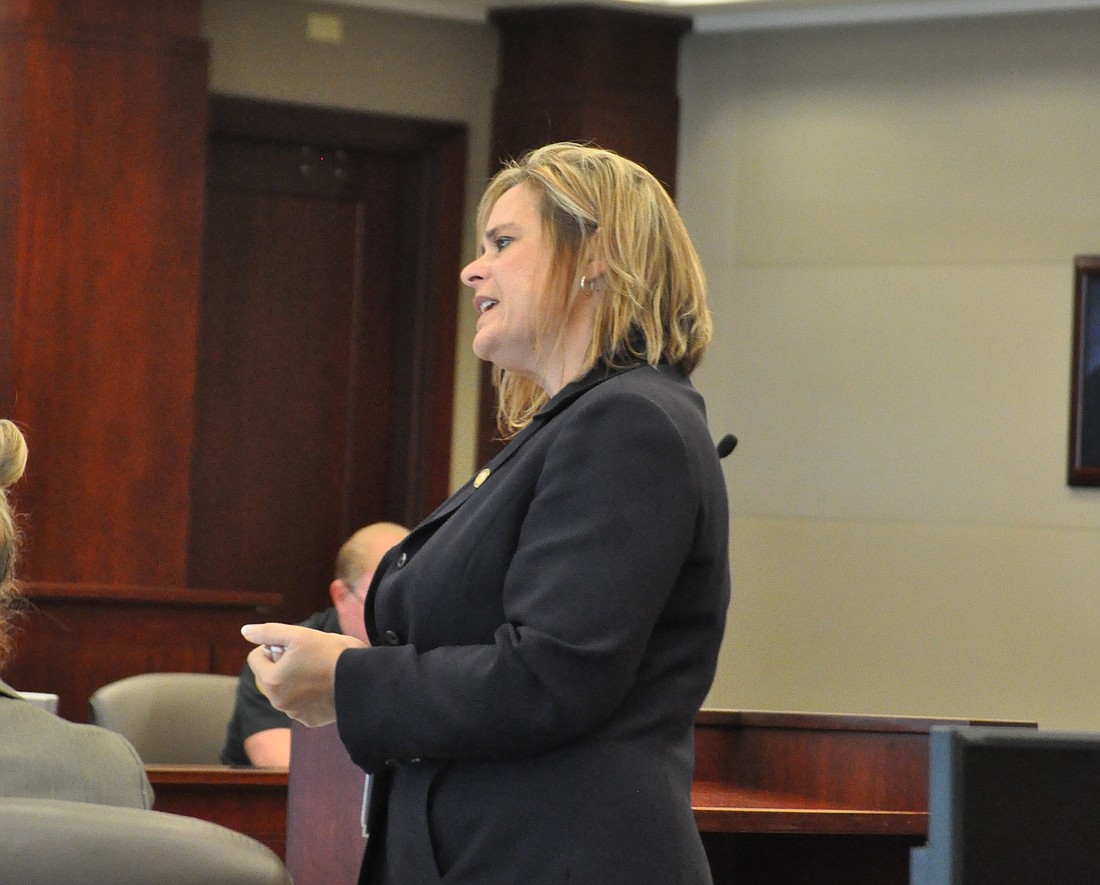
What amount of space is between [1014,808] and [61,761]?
1.24m

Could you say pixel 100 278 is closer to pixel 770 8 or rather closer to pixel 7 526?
pixel 770 8

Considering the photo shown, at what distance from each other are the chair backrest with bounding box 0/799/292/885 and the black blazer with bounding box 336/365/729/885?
6.6 inches

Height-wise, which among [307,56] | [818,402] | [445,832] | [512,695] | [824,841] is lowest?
[824,841]

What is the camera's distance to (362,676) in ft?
5.04

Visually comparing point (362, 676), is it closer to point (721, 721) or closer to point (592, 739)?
point (592, 739)

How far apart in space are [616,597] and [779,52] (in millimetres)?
4994

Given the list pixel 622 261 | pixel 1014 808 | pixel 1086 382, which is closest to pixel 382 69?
pixel 1086 382

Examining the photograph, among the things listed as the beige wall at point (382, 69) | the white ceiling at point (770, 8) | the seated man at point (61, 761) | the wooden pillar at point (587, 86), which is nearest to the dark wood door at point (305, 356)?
the beige wall at point (382, 69)

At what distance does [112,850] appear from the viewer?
1394mm

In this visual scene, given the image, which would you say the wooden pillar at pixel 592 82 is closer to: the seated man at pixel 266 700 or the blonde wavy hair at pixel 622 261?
the seated man at pixel 266 700

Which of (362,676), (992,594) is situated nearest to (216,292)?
(992,594)

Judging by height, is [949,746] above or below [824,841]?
above

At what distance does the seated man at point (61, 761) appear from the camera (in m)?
1.88

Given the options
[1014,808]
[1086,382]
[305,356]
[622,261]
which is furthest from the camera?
[305,356]
